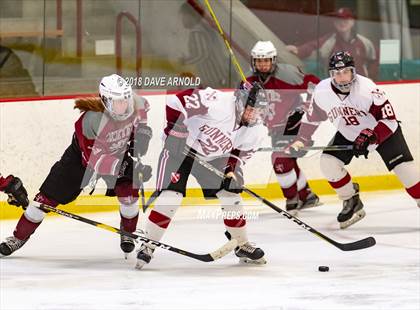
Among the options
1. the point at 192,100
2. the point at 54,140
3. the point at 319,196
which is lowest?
the point at 319,196

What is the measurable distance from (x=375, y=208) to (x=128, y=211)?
221 cm

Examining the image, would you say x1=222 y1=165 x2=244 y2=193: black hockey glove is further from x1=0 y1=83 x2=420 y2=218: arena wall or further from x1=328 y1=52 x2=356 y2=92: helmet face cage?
x1=0 y1=83 x2=420 y2=218: arena wall

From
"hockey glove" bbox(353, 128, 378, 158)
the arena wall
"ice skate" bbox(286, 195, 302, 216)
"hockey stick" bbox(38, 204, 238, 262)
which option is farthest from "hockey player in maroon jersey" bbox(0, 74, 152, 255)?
"ice skate" bbox(286, 195, 302, 216)

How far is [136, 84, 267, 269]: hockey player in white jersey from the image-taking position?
585cm

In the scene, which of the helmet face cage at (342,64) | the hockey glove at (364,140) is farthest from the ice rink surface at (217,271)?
the helmet face cage at (342,64)

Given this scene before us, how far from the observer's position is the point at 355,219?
285 inches

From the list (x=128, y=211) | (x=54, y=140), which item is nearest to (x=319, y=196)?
(x=54, y=140)

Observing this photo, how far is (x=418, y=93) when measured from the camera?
864 cm

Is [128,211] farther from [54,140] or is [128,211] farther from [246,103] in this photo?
[54,140]

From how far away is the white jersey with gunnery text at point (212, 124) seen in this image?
5.90 meters

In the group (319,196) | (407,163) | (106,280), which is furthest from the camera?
(319,196)

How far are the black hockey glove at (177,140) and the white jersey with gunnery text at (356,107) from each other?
1457mm

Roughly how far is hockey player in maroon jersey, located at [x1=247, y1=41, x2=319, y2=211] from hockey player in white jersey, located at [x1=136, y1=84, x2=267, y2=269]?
1297 millimetres

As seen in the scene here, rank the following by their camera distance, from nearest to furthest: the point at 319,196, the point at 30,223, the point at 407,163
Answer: the point at 30,223
the point at 407,163
the point at 319,196
